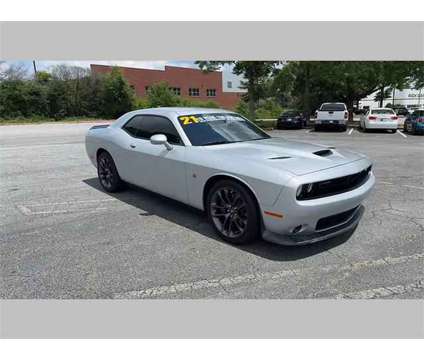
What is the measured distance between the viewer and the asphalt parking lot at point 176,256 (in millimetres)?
2838

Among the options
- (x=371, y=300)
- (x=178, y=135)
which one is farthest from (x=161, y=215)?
(x=371, y=300)

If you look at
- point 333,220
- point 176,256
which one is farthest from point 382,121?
point 176,256

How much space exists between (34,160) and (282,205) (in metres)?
8.48

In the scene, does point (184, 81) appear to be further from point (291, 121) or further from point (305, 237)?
point (305, 237)

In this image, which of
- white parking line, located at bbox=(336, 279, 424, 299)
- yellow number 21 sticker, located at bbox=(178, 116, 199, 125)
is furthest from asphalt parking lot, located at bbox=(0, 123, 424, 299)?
yellow number 21 sticker, located at bbox=(178, 116, 199, 125)

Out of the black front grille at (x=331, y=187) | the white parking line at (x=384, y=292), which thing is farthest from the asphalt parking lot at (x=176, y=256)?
the black front grille at (x=331, y=187)

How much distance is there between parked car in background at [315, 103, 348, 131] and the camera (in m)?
18.2

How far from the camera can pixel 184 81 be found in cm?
4494

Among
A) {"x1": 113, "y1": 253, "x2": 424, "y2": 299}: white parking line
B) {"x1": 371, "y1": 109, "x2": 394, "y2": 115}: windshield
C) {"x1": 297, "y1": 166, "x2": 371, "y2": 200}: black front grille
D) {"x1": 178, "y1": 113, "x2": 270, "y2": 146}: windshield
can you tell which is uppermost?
{"x1": 371, "y1": 109, "x2": 394, "y2": 115}: windshield

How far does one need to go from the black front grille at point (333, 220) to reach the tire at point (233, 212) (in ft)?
2.01

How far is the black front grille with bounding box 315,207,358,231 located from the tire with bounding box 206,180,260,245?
614mm

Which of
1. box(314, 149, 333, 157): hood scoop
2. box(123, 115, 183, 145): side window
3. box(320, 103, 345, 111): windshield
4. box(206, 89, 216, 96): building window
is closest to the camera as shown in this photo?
box(314, 149, 333, 157): hood scoop

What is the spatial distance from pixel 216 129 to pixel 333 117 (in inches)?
621

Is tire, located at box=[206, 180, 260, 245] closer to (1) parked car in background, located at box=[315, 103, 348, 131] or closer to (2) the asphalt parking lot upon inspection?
(2) the asphalt parking lot
